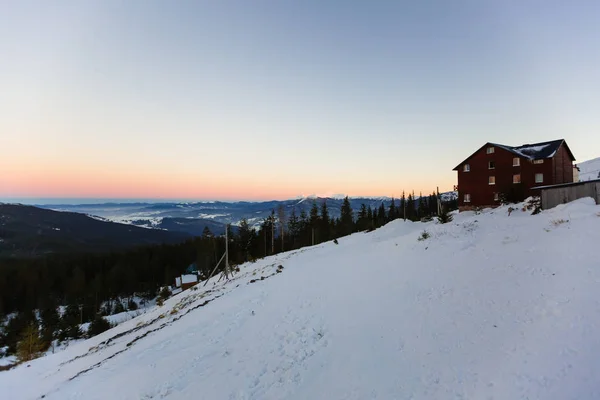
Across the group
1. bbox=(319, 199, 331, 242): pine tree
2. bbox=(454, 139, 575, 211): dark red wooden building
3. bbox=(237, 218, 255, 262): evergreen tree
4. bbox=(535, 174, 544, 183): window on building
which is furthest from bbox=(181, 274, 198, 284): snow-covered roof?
bbox=(535, 174, 544, 183): window on building

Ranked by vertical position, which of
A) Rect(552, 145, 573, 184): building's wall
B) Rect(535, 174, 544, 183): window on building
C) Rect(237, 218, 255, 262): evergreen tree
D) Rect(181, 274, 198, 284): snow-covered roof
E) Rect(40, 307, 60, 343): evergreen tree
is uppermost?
Rect(552, 145, 573, 184): building's wall

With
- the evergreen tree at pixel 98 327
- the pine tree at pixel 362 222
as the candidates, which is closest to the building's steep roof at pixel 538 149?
the pine tree at pixel 362 222

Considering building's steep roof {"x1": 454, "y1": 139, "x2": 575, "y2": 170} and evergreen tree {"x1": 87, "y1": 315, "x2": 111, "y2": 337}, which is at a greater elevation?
building's steep roof {"x1": 454, "y1": 139, "x2": 575, "y2": 170}

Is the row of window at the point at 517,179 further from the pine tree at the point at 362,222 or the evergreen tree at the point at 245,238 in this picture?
the evergreen tree at the point at 245,238

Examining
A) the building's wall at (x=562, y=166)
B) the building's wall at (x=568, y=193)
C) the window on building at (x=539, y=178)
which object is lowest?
the building's wall at (x=568, y=193)

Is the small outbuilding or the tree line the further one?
the tree line

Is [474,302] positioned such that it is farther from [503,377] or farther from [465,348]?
[503,377]

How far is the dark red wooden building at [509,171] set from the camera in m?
42.2

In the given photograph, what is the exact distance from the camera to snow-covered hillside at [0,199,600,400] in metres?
8.08

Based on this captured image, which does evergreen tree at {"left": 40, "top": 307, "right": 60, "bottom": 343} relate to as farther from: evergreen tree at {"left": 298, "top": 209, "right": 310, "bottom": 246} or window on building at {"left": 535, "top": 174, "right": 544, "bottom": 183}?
window on building at {"left": 535, "top": 174, "right": 544, "bottom": 183}

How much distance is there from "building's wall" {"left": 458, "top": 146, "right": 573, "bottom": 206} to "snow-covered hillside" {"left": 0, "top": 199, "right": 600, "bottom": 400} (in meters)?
26.3

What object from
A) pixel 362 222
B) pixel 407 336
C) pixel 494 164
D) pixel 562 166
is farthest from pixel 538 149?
pixel 407 336

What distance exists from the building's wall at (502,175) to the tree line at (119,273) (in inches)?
669

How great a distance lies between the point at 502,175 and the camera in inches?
1764
